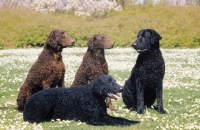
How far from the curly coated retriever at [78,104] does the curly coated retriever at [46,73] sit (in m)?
0.78

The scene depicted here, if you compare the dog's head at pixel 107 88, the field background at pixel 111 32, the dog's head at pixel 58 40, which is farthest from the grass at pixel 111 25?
the dog's head at pixel 107 88

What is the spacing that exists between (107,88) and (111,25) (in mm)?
29553

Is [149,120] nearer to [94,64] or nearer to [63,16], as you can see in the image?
[94,64]

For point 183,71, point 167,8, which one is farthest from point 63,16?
point 183,71

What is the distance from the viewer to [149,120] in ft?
24.5

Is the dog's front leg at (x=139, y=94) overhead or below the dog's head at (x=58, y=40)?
below

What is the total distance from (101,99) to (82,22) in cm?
3081

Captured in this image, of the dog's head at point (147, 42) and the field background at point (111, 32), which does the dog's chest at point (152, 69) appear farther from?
the field background at point (111, 32)

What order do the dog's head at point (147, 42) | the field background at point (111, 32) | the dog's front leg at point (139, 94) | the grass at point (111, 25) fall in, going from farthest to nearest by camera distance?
the grass at point (111, 25) → the field background at point (111, 32) → the dog's front leg at point (139, 94) → the dog's head at point (147, 42)

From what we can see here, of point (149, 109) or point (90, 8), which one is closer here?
point (149, 109)

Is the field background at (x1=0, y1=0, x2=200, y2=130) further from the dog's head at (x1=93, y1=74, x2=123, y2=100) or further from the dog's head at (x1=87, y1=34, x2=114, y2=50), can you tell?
the dog's head at (x1=93, y1=74, x2=123, y2=100)

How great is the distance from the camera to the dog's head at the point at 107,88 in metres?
7.04

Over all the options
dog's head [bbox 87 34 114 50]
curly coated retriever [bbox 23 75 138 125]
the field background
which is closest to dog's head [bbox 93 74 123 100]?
curly coated retriever [bbox 23 75 138 125]

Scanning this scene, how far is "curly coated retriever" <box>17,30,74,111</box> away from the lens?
812cm
